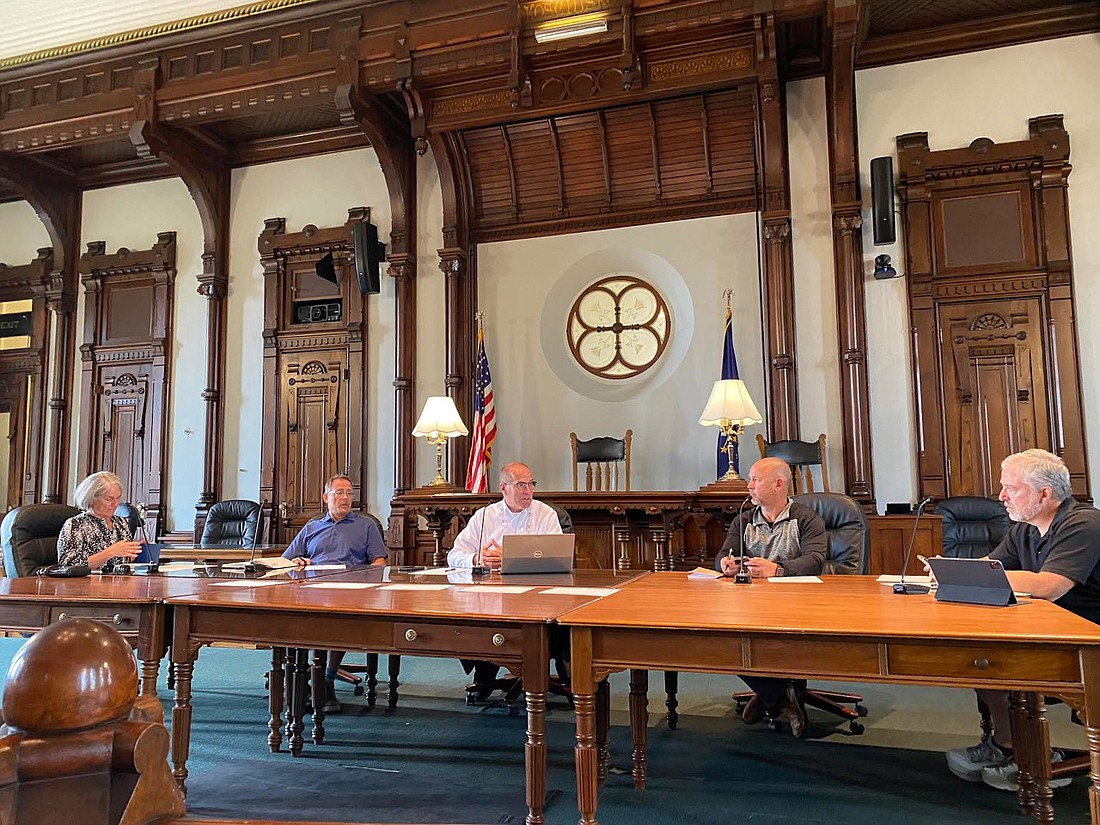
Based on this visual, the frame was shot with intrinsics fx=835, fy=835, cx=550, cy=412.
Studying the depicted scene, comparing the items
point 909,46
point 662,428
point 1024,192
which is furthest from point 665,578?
point 909,46

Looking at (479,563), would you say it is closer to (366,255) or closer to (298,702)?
(298,702)

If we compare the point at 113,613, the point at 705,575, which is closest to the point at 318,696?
the point at 113,613

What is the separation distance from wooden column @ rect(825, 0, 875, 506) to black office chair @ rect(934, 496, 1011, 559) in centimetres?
69

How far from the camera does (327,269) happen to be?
7660mm

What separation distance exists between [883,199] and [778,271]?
89 cm

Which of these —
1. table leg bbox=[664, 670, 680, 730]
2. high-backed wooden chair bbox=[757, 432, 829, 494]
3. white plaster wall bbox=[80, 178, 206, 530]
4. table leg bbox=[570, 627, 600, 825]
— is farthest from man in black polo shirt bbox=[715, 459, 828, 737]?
white plaster wall bbox=[80, 178, 206, 530]

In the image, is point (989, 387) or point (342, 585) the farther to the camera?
point (989, 387)

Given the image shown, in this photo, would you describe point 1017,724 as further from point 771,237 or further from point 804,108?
point 804,108

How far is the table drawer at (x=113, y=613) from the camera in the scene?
2760 millimetres

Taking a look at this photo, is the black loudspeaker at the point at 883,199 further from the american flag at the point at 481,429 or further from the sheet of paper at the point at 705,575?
the sheet of paper at the point at 705,575

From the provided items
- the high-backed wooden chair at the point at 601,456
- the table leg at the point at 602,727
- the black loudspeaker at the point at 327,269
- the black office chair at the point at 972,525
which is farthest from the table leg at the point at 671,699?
the black loudspeaker at the point at 327,269

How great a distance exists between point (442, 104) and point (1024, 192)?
4.47 meters

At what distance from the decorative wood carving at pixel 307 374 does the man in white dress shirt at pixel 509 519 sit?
3432mm

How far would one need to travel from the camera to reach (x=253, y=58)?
22.0 feet
